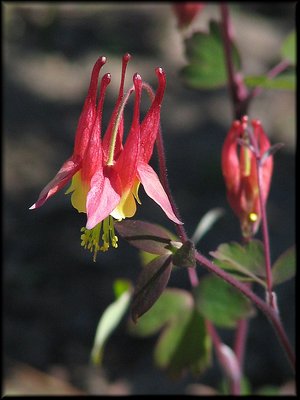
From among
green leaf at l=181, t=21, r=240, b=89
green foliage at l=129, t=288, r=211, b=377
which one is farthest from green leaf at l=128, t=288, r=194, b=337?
green leaf at l=181, t=21, r=240, b=89

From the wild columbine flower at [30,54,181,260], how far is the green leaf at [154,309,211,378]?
1.69ft

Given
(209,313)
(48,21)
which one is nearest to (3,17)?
(48,21)

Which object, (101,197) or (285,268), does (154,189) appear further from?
(285,268)

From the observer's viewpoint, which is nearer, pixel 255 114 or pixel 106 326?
pixel 106 326

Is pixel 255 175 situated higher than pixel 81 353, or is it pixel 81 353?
pixel 255 175

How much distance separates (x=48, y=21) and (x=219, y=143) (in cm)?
144

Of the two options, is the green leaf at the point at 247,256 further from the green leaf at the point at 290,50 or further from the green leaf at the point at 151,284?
the green leaf at the point at 290,50

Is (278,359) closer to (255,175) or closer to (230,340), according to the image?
(230,340)

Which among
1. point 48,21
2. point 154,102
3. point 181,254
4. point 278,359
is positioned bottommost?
point 278,359

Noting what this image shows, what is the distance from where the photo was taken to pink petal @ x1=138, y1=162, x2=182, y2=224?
2.85 feet

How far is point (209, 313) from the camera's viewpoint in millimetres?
1334

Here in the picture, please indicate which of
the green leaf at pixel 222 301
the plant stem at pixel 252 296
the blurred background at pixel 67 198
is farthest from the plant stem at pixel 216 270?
the blurred background at pixel 67 198

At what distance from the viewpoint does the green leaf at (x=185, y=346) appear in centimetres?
141

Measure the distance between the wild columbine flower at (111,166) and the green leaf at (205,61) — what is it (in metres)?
0.54
